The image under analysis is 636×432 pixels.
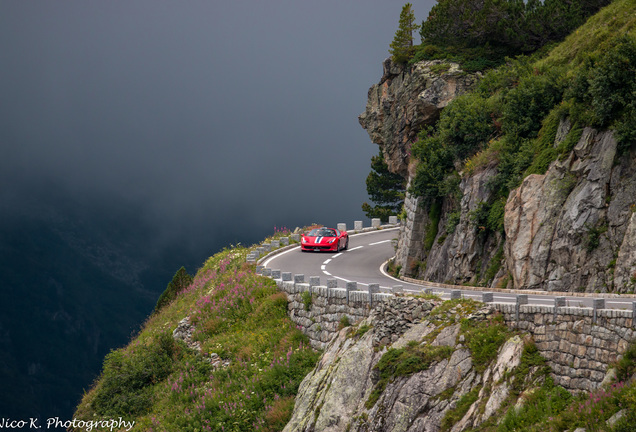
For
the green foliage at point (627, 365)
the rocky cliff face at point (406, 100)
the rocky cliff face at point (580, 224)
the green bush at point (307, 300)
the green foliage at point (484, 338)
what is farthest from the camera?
the rocky cliff face at point (406, 100)

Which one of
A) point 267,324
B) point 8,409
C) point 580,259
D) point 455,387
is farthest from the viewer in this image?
point 8,409

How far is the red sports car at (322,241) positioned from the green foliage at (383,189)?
21.4 m

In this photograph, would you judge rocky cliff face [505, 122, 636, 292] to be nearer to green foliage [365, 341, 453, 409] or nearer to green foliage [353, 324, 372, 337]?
green foliage [353, 324, 372, 337]

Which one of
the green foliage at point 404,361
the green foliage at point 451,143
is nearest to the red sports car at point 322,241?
the green foliage at point 451,143

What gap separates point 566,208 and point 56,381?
8868cm

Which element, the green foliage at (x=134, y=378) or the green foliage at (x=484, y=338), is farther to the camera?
the green foliage at (x=134, y=378)

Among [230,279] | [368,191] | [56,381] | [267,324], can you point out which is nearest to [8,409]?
[56,381]

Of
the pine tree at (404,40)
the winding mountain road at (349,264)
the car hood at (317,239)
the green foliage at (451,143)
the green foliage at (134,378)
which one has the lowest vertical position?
the green foliage at (134,378)

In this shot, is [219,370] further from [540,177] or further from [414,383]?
[540,177]

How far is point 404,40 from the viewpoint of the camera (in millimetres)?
35656

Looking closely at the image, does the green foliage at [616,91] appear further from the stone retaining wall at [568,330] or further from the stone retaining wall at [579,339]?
the stone retaining wall at [579,339]

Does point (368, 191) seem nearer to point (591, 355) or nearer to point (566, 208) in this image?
point (566, 208)

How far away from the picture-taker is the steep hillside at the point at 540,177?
16.9 m

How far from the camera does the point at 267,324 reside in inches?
846
